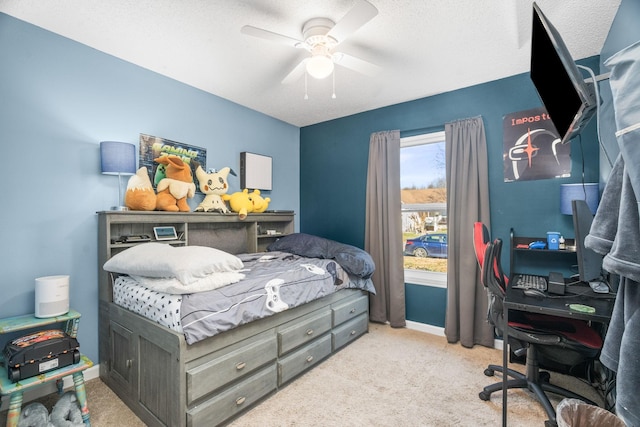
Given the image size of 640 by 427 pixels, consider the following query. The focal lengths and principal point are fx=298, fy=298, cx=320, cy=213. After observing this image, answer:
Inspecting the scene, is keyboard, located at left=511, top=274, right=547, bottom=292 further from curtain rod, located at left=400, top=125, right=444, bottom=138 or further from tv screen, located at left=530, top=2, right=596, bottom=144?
curtain rod, located at left=400, top=125, right=444, bottom=138

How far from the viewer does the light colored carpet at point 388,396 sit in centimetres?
184

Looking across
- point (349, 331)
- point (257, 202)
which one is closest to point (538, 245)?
point (349, 331)

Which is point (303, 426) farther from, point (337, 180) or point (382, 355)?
point (337, 180)

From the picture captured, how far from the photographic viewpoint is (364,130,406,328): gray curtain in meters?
3.38

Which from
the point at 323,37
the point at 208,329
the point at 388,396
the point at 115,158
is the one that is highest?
the point at 323,37

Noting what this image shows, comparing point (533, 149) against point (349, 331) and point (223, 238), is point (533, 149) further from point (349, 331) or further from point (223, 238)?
point (223, 238)

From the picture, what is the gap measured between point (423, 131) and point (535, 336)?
2.30m

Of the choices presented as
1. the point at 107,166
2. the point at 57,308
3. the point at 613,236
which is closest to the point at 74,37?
the point at 107,166

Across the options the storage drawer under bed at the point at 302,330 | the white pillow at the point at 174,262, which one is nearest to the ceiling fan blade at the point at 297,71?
the white pillow at the point at 174,262

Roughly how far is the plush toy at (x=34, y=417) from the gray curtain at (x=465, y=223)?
314 centimetres

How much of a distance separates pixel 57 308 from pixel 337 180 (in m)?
3.02

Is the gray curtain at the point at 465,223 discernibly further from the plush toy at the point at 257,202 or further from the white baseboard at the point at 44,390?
the white baseboard at the point at 44,390

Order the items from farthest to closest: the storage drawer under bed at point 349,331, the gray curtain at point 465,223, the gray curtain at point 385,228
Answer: the gray curtain at point 385,228
the gray curtain at point 465,223
the storage drawer under bed at point 349,331

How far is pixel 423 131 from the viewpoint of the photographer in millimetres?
3377
